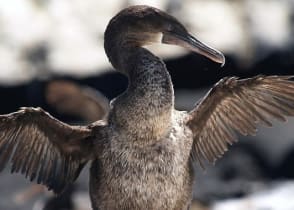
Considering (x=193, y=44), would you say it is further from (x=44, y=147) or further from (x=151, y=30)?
(x=44, y=147)

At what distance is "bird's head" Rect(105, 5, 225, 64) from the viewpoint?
4.53 m

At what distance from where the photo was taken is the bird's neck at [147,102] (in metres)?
4.47

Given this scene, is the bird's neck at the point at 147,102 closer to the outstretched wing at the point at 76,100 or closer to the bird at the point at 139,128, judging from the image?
the bird at the point at 139,128

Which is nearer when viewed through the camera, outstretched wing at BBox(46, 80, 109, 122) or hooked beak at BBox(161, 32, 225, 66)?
hooked beak at BBox(161, 32, 225, 66)

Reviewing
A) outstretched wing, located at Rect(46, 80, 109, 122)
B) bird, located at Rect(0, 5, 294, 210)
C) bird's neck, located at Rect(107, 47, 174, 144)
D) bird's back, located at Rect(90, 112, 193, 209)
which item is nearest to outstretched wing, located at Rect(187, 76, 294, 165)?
bird, located at Rect(0, 5, 294, 210)

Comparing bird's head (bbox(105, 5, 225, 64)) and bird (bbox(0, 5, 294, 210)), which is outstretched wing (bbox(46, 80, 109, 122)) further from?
bird's head (bbox(105, 5, 225, 64))

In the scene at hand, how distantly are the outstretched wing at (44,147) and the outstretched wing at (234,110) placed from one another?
1.94 feet

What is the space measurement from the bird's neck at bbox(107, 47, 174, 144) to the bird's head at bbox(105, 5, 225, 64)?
104 mm

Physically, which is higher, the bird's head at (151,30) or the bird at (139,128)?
the bird's head at (151,30)

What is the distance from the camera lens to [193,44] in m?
4.55

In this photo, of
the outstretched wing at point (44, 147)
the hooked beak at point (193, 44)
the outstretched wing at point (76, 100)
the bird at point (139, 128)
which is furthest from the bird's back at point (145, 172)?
the outstretched wing at point (76, 100)

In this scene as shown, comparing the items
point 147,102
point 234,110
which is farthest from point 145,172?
point 234,110

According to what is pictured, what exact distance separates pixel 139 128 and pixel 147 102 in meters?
0.13

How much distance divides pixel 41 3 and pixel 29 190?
1.82 meters
